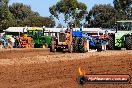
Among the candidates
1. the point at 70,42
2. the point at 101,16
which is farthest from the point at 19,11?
the point at 70,42

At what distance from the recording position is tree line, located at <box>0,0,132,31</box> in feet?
290

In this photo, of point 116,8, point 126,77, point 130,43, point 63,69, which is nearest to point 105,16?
point 116,8

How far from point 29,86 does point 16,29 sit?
7132cm

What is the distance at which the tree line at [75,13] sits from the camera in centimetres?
8840

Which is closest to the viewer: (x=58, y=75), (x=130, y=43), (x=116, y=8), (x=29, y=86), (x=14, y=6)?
(x=29, y=86)

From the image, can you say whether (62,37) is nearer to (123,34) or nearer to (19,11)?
(123,34)

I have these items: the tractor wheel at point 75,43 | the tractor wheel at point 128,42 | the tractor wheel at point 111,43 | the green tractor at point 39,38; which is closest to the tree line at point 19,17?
the green tractor at point 39,38

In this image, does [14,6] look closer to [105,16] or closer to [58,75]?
[105,16]

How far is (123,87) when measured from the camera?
11.2 meters

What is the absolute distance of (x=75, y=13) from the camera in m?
99.5

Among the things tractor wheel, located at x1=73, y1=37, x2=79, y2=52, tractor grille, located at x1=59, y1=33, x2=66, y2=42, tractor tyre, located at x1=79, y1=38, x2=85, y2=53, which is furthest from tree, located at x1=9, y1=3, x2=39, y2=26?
tractor tyre, located at x1=79, y1=38, x2=85, y2=53

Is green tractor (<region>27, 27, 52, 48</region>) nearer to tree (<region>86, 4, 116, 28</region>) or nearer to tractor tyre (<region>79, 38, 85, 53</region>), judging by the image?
tractor tyre (<region>79, 38, 85, 53</region>)

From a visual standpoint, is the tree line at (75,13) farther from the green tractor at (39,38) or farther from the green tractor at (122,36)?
the green tractor at (122,36)

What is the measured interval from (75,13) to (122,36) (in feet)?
214
